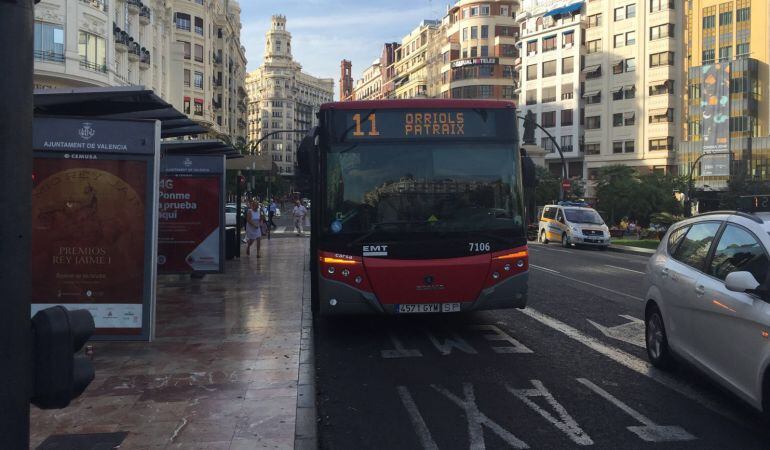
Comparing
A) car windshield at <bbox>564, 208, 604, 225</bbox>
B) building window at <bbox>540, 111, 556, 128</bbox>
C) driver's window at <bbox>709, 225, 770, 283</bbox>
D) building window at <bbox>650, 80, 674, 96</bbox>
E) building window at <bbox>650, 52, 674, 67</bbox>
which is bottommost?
driver's window at <bbox>709, 225, 770, 283</bbox>

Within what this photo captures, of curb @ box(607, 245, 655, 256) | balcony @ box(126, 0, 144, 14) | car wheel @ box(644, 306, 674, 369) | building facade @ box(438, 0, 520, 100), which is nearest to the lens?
car wheel @ box(644, 306, 674, 369)

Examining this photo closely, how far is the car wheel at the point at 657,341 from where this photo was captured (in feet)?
20.6

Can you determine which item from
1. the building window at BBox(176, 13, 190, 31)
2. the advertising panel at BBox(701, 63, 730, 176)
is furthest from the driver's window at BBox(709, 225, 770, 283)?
the building window at BBox(176, 13, 190, 31)

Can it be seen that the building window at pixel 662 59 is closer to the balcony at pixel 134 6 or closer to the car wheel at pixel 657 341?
the balcony at pixel 134 6

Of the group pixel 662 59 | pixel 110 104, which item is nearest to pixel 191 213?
pixel 110 104

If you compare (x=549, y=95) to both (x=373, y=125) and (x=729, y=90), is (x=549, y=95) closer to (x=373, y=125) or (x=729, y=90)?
(x=729, y=90)

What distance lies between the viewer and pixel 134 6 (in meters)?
42.9

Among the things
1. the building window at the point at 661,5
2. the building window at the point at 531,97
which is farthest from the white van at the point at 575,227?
the building window at the point at 531,97

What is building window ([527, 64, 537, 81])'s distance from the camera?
78.9 metres

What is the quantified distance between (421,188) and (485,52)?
84.2 metres

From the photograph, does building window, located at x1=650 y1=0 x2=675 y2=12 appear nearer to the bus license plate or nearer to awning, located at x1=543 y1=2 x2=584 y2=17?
awning, located at x1=543 y1=2 x2=584 y2=17

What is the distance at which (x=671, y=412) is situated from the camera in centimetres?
520

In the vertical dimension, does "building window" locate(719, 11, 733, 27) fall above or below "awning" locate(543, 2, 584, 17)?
below

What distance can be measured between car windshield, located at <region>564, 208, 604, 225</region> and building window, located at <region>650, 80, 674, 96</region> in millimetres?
44662
